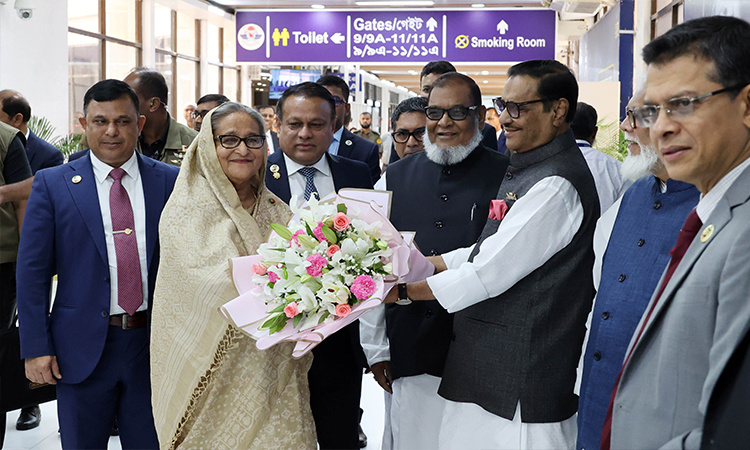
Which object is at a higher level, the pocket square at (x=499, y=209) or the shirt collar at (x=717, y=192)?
the shirt collar at (x=717, y=192)

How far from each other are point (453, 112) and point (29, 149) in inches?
115

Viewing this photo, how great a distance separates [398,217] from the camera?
2.73m

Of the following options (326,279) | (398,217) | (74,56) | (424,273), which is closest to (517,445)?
(424,273)

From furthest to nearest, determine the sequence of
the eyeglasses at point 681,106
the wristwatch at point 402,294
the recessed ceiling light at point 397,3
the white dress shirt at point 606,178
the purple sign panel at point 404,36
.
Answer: the recessed ceiling light at point 397,3, the purple sign panel at point 404,36, the white dress shirt at point 606,178, the wristwatch at point 402,294, the eyeglasses at point 681,106

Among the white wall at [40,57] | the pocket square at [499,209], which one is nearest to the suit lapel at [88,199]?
the pocket square at [499,209]

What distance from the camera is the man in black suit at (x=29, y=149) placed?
4.16m

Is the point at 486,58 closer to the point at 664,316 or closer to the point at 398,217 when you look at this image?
the point at 398,217

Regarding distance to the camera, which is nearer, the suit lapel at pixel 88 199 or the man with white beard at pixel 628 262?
the man with white beard at pixel 628 262

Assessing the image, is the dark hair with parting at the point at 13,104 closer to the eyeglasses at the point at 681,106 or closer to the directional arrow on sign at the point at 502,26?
the eyeglasses at the point at 681,106

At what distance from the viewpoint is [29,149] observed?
428 cm

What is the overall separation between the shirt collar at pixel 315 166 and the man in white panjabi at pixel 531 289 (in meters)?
1.06

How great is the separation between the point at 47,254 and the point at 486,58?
8.92 meters

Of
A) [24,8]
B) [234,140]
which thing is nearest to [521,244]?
[234,140]

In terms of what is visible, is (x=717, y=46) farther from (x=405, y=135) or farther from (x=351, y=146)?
(x=351, y=146)
